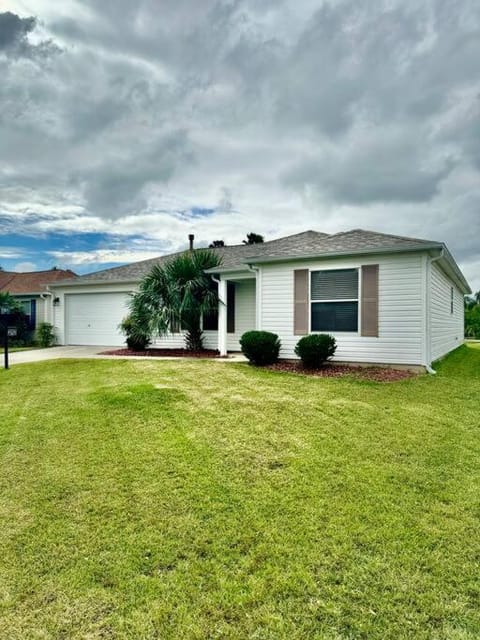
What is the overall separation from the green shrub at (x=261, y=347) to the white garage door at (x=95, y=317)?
7253mm

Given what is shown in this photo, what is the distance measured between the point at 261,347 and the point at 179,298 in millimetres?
3716

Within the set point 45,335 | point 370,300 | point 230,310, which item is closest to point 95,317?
point 45,335

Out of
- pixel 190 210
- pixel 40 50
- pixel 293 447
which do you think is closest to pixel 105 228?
pixel 190 210

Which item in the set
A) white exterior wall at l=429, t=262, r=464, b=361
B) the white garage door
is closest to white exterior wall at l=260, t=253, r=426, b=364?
white exterior wall at l=429, t=262, r=464, b=361

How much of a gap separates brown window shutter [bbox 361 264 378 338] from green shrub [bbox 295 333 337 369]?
917 mm

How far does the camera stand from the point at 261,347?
928cm

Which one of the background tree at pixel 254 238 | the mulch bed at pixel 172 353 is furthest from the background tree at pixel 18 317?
the background tree at pixel 254 238

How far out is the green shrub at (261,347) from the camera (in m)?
9.30

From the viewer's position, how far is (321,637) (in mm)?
1685

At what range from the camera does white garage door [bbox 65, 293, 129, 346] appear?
15133 mm

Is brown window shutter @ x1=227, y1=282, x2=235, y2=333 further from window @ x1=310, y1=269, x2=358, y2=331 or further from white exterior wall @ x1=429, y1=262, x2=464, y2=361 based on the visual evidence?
white exterior wall @ x1=429, y1=262, x2=464, y2=361

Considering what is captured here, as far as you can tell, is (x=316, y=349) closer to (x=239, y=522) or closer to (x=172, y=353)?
(x=172, y=353)

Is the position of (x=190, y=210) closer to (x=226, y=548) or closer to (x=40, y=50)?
(x=40, y=50)

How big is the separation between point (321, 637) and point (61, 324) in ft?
54.2
